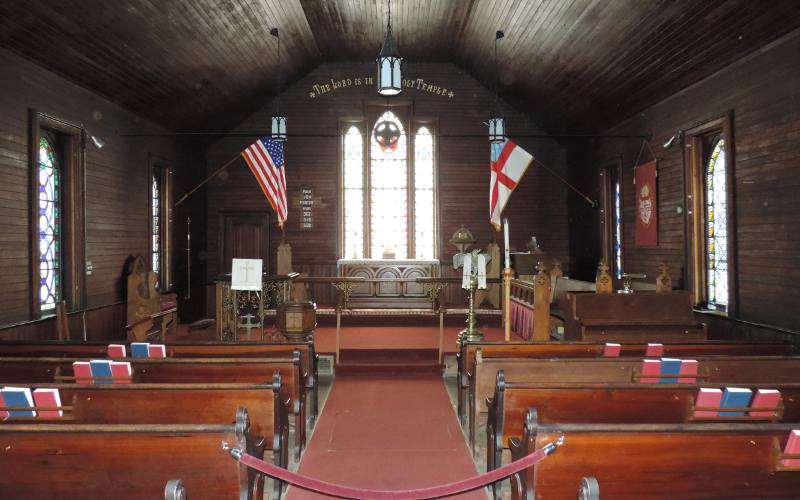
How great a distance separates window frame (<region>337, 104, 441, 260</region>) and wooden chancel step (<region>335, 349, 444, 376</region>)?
4.92 m

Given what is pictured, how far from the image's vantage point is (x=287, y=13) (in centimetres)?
869

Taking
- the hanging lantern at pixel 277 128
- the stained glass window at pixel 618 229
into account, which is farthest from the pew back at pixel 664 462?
the stained glass window at pixel 618 229

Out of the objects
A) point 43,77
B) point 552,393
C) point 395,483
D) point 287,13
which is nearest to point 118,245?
point 43,77

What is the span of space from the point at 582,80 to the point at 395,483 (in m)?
7.08

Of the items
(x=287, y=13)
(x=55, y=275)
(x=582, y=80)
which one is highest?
(x=287, y=13)

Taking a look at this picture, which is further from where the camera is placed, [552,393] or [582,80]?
[582,80]

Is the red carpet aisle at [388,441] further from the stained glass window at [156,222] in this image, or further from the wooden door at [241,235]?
the wooden door at [241,235]

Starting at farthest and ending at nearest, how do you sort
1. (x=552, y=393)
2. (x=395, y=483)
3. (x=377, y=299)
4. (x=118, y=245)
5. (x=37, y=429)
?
(x=377, y=299) < (x=118, y=245) < (x=395, y=483) < (x=552, y=393) < (x=37, y=429)

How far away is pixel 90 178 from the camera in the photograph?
297 inches

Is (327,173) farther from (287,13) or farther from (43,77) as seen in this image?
(43,77)

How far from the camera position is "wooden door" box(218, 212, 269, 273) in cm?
1174

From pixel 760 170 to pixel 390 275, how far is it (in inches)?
245

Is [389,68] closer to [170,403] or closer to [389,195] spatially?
[170,403]

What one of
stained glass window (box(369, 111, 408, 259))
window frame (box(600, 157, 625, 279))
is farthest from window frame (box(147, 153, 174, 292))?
window frame (box(600, 157, 625, 279))
